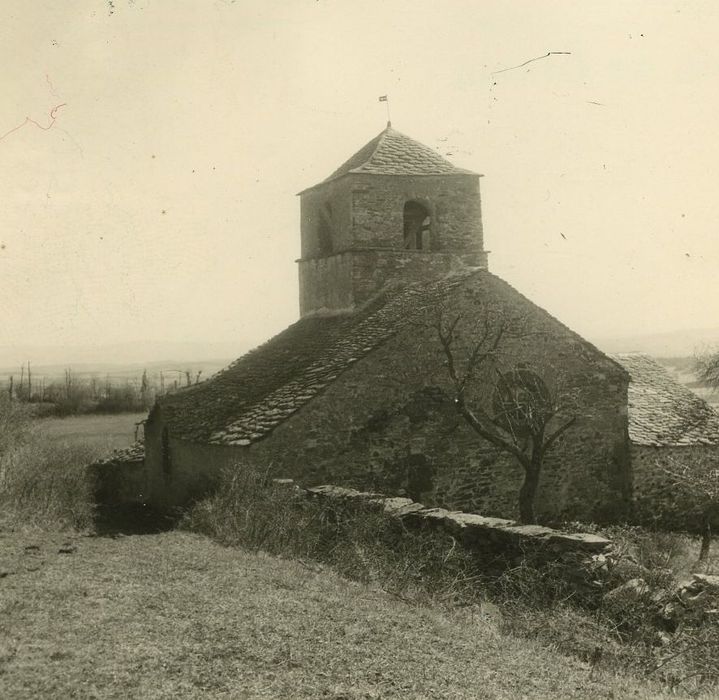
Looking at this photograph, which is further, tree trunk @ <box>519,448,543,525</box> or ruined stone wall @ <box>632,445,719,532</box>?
ruined stone wall @ <box>632,445,719,532</box>

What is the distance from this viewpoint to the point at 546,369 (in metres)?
17.6

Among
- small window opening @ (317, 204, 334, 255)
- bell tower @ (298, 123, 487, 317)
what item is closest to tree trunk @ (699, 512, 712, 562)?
bell tower @ (298, 123, 487, 317)

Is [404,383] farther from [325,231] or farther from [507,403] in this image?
[325,231]

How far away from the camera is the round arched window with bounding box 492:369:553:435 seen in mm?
17109

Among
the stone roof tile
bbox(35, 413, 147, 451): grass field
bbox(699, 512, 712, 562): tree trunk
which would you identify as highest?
the stone roof tile

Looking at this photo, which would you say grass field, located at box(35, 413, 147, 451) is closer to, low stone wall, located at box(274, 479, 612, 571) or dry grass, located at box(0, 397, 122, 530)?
dry grass, located at box(0, 397, 122, 530)

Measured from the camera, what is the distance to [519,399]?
1744 cm

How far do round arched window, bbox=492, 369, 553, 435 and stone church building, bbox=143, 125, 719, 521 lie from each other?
156 mm

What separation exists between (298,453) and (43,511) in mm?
4622

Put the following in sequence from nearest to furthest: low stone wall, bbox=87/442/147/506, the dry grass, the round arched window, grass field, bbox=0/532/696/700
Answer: grass field, bbox=0/532/696/700, the dry grass, the round arched window, low stone wall, bbox=87/442/147/506

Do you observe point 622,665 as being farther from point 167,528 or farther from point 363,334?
point 363,334

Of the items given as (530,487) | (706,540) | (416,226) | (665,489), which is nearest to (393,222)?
(416,226)

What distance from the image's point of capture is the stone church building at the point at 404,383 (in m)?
15.4

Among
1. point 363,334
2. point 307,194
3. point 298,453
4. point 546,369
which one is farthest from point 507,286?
point 307,194
